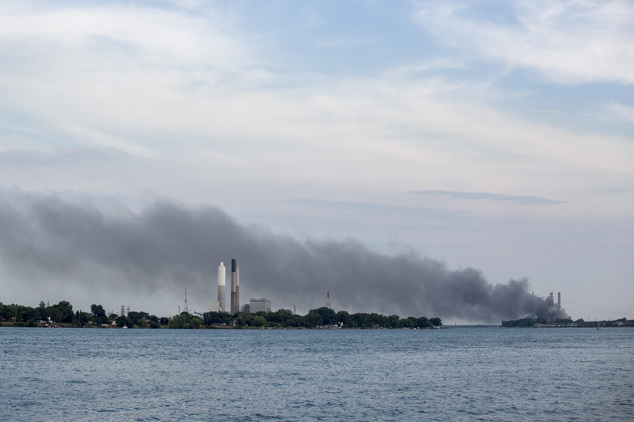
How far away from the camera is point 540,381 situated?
83.6 meters

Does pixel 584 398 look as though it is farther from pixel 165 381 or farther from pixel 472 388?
pixel 165 381

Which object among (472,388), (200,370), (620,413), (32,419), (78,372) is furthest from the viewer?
(200,370)

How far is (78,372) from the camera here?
9044cm

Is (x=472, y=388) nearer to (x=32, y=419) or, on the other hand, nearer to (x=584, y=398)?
(x=584, y=398)

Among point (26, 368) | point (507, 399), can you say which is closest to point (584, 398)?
point (507, 399)

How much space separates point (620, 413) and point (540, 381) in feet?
85.1

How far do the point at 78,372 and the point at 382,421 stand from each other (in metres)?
51.7

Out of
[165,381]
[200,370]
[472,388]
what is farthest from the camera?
[200,370]

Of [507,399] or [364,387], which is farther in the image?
[364,387]

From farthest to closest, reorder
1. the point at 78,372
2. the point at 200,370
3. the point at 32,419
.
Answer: the point at 200,370
the point at 78,372
the point at 32,419

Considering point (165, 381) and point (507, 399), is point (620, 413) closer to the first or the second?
point (507, 399)

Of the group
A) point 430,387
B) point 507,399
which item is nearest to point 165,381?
point 430,387

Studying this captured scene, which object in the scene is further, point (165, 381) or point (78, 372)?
point (78, 372)

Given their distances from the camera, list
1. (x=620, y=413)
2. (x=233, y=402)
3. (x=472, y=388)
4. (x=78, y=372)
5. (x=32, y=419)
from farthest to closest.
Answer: (x=78, y=372) < (x=472, y=388) < (x=233, y=402) < (x=620, y=413) < (x=32, y=419)
